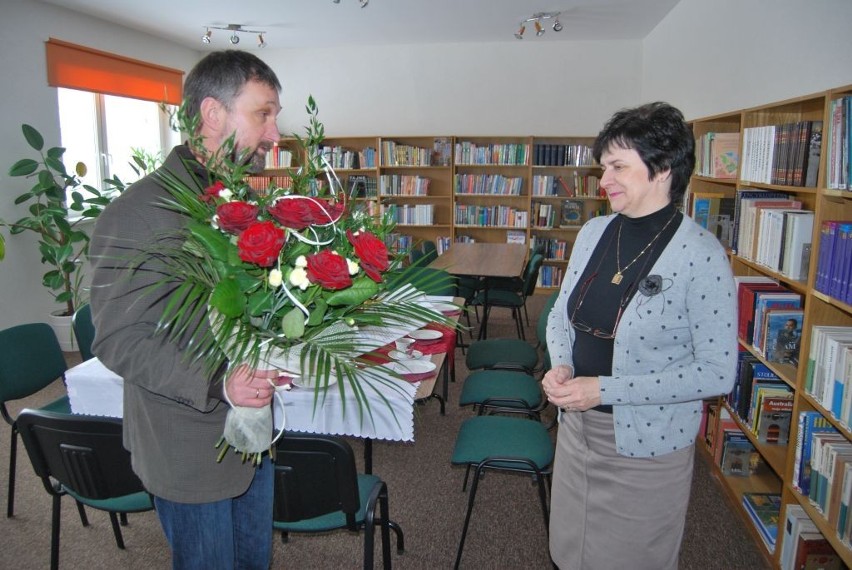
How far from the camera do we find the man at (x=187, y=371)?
1144mm

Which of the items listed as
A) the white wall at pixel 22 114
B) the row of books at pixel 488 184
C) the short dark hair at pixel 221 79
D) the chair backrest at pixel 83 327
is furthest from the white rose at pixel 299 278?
the row of books at pixel 488 184

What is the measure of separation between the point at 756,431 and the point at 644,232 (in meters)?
1.62

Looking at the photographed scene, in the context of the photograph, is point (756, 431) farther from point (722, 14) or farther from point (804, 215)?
point (722, 14)

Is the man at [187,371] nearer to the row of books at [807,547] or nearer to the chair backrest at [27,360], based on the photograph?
the chair backrest at [27,360]

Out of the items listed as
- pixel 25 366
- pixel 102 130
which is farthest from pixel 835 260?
pixel 102 130

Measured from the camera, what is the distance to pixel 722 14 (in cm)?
430

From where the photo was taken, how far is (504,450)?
2307 mm

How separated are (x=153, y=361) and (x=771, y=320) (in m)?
2.47

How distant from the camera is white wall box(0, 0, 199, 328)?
4902 millimetres

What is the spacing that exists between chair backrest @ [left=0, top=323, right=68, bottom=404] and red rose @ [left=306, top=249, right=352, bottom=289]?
2.39 meters

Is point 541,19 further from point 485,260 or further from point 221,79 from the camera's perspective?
point 221,79

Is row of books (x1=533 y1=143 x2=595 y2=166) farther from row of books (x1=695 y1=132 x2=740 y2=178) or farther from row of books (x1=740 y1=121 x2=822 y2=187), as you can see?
row of books (x1=740 y1=121 x2=822 y2=187)

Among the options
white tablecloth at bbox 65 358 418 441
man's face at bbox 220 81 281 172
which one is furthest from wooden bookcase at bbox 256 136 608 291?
man's face at bbox 220 81 281 172

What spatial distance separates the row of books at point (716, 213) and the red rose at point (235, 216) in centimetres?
290
